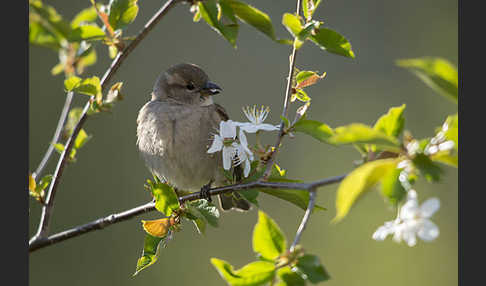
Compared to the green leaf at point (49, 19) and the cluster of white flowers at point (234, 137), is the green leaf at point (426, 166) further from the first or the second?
the green leaf at point (49, 19)

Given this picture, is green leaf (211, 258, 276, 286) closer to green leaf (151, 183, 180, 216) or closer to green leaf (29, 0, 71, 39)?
green leaf (151, 183, 180, 216)

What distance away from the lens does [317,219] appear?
22.3 ft

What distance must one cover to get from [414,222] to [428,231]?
6 centimetres

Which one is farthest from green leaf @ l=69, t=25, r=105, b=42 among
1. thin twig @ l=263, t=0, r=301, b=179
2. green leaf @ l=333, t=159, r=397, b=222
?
green leaf @ l=333, t=159, r=397, b=222

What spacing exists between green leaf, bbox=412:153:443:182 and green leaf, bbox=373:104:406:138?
0.70 feet

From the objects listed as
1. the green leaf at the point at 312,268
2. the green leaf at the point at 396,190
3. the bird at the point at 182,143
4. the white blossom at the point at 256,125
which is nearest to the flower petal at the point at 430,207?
the green leaf at the point at 396,190

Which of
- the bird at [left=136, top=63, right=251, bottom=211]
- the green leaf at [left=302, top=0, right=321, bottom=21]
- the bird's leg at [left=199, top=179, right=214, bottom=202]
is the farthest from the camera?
the bird at [left=136, top=63, right=251, bottom=211]

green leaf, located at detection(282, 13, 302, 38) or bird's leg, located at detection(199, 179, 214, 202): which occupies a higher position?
green leaf, located at detection(282, 13, 302, 38)

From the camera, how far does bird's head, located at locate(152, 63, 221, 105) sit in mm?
4117

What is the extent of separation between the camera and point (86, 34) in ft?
6.69

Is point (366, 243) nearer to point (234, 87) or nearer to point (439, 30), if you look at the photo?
point (234, 87)

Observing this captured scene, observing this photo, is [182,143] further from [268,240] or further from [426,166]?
[426,166]

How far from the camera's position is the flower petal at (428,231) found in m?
1.65

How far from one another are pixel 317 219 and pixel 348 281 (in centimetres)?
84
